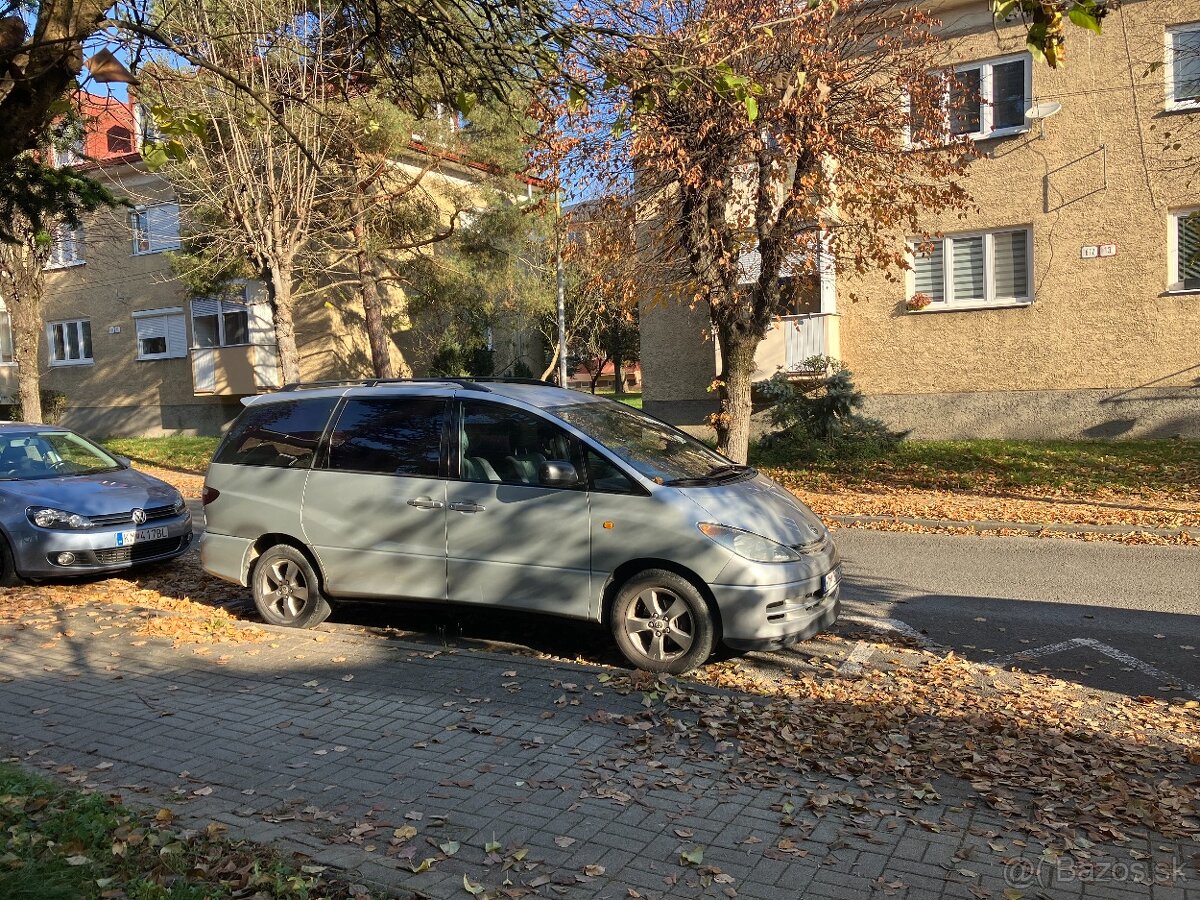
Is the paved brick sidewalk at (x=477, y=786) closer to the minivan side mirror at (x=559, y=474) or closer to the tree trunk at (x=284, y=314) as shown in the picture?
the minivan side mirror at (x=559, y=474)

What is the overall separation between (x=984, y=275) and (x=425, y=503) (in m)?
15.0

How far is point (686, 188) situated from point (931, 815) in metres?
9.57

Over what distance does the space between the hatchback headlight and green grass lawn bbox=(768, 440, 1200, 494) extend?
10815mm

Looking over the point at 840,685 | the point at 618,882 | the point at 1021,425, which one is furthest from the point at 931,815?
the point at 1021,425

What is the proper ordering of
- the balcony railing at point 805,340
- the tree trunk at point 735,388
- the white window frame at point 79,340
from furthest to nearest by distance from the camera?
the white window frame at point 79,340 < the balcony railing at point 805,340 < the tree trunk at point 735,388

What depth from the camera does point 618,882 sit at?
3.34m

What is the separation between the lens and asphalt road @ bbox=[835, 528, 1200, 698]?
6332 mm

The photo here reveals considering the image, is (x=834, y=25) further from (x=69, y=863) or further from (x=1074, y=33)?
(x=69, y=863)

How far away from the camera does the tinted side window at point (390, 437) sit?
680 centimetres

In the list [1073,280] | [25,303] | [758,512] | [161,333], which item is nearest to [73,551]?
[758,512]

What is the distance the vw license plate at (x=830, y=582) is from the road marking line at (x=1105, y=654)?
1142 millimetres

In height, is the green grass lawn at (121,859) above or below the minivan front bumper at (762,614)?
below

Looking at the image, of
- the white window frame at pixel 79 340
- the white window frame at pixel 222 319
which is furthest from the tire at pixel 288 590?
the white window frame at pixel 79 340

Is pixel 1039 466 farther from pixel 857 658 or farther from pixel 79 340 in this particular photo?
pixel 79 340
